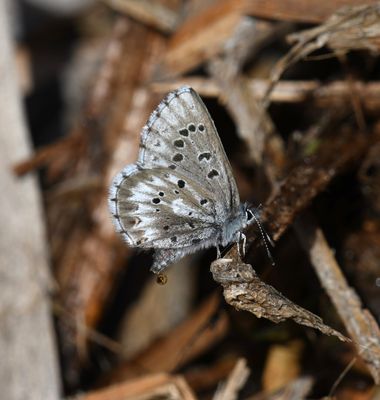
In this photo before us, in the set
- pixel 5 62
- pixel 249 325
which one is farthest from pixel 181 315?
pixel 5 62

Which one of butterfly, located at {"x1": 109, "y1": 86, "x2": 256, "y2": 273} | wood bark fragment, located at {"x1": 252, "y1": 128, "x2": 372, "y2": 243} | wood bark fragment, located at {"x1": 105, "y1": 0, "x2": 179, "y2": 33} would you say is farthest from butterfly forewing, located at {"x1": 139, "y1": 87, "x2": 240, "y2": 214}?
wood bark fragment, located at {"x1": 105, "y1": 0, "x2": 179, "y2": 33}

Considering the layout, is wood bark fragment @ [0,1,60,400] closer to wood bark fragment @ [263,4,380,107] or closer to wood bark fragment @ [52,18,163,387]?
wood bark fragment @ [52,18,163,387]

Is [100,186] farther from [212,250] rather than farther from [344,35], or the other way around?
[344,35]

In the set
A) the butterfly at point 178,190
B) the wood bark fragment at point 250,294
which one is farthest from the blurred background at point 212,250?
the wood bark fragment at point 250,294

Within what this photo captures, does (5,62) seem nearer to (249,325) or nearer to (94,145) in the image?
(94,145)

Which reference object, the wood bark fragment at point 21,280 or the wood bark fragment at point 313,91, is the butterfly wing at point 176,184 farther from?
the wood bark fragment at point 21,280

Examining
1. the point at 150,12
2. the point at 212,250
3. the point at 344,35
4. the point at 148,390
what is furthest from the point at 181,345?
the point at 150,12
